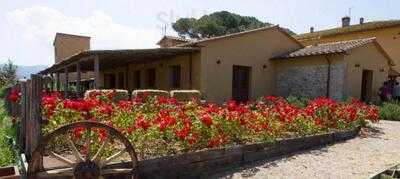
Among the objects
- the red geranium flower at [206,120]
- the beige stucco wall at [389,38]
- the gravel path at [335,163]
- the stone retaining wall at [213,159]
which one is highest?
the beige stucco wall at [389,38]

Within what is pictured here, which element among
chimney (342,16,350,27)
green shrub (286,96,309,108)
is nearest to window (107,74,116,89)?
green shrub (286,96,309,108)

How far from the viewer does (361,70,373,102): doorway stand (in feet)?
66.5

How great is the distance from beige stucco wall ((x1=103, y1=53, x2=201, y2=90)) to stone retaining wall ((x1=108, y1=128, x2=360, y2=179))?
33.9 feet

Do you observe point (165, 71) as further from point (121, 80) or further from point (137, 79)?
point (121, 80)

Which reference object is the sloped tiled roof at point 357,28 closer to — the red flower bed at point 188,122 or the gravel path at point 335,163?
the red flower bed at point 188,122

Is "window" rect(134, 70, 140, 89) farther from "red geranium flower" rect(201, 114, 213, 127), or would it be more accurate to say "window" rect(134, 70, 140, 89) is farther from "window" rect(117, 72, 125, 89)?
"red geranium flower" rect(201, 114, 213, 127)

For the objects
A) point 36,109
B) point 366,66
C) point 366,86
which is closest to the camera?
point 36,109

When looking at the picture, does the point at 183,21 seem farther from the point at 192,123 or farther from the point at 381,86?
the point at 192,123

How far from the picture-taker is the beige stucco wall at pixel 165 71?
59.8 ft

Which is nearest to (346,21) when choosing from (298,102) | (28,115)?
(298,102)

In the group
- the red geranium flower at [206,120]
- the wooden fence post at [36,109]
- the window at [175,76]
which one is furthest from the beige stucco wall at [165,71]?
the wooden fence post at [36,109]

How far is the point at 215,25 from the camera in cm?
4625

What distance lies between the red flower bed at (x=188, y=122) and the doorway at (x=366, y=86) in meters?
11.2

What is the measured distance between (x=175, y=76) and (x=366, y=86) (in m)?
9.62
